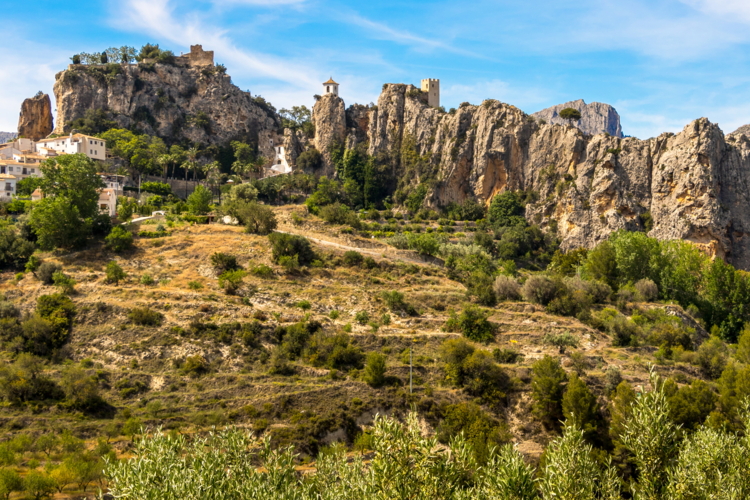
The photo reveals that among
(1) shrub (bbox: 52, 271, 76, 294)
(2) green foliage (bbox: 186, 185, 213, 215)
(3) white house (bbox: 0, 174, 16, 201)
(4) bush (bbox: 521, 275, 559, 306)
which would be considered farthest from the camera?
(3) white house (bbox: 0, 174, 16, 201)

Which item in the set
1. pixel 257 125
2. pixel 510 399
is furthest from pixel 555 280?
pixel 257 125

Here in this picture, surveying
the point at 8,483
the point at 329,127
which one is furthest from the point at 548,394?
the point at 329,127

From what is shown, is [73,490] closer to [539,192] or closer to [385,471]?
[385,471]

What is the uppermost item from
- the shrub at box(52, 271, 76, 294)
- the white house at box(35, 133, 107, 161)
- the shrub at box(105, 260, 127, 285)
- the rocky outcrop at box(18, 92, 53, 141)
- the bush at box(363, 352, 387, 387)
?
the rocky outcrop at box(18, 92, 53, 141)

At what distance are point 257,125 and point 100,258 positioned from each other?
47.9 meters

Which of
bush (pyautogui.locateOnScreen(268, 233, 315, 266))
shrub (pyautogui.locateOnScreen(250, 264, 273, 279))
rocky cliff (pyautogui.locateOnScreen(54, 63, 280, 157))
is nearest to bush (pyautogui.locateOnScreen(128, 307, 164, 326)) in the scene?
shrub (pyautogui.locateOnScreen(250, 264, 273, 279))

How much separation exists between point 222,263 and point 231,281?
3753 mm

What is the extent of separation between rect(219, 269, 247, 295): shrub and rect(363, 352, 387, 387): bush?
1393 cm

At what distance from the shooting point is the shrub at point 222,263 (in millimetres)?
44625

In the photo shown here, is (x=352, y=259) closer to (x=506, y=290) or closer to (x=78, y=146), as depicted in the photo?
(x=506, y=290)

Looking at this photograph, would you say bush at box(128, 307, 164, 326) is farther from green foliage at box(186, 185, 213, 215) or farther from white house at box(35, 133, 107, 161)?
white house at box(35, 133, 107, 161)

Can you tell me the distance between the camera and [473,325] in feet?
123

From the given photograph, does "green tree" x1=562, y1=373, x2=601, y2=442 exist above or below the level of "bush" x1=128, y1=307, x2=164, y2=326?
below

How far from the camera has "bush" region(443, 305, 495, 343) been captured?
36.9m
